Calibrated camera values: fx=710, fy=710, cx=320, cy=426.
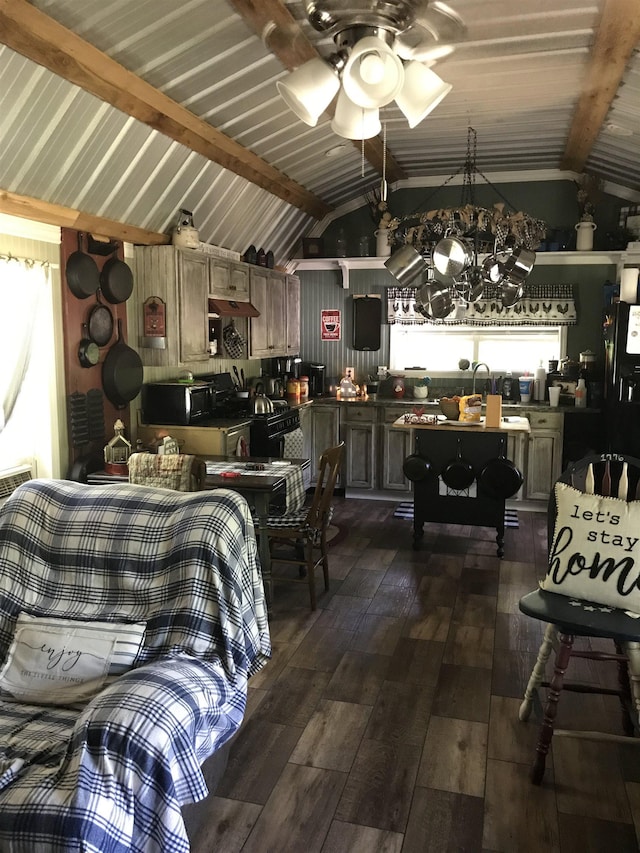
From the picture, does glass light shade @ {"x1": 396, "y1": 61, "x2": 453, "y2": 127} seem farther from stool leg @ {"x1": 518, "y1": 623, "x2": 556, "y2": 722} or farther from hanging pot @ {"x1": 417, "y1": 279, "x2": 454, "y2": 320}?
hanging pot @ {"x1": 417, "y1": 279, "x2": 454, "y2": 320}

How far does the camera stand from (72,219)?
14.0 ft

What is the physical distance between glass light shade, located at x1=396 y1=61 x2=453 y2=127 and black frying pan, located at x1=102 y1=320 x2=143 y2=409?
304 centimetres

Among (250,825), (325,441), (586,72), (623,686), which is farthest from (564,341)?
(250,825)

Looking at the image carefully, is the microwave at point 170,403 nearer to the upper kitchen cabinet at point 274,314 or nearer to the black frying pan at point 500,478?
the upper kitchen cabinet at point 274,314

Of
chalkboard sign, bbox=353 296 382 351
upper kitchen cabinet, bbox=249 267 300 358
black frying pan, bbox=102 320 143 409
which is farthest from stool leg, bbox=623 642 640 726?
chalkboard sign, bbox=353 296 382 351

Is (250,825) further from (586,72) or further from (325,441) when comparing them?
(325,441)

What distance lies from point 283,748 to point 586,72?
13.2ft

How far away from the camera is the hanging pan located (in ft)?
15.3

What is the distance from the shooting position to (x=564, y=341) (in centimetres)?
704

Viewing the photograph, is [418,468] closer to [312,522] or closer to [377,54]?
[312,522]

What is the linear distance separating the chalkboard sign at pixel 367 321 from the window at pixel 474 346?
17 centimetres

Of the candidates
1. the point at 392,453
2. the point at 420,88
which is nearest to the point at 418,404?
the point at 392,453

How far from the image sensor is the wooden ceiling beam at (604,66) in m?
3.24

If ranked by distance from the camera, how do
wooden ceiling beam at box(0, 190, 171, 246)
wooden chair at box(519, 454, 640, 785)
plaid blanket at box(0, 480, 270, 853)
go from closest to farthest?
plaid blanket at box(0, 480, 270, 853) < wooden chair at box(519, 454, 640, 785) < wooden ceiling beam at box(0, 190, 171, 246)
